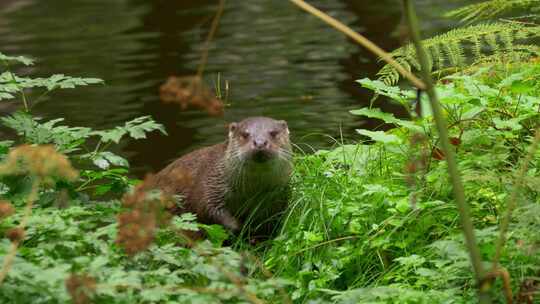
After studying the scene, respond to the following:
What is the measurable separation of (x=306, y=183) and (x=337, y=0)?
10.5 metres

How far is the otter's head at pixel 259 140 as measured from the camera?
235 inches

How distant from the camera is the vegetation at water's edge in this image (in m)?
3.27

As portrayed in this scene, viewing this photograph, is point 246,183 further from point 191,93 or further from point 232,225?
point 191,93

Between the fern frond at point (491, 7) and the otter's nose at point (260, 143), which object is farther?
the otter's nose at point (260, 143)

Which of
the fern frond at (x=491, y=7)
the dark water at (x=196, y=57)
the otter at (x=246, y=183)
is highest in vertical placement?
A: the fern frond at (x=491, y=7)

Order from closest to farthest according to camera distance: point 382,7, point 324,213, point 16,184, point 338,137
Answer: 1. point 16,184
2. point 324,213
3. point 338,137
4. point 382,7

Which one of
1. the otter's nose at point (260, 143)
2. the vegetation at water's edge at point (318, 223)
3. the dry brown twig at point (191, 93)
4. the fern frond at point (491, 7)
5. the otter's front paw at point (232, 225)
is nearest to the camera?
the dry brown twig at point (191, 93)

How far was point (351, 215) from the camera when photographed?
531cm

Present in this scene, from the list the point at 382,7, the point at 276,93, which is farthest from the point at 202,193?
the point at 382,7

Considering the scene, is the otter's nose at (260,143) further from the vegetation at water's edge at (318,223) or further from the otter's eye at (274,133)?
the vegetation at water's edge at (318,223)

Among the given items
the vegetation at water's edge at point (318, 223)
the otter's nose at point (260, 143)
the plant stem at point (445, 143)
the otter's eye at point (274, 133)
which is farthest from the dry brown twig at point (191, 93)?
the otter's eye at point (274, 133)

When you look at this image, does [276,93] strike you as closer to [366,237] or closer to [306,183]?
[306,183]

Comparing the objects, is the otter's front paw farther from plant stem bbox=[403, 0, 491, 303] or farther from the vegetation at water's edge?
plant stem bbox=[403, 0, 491, 303]

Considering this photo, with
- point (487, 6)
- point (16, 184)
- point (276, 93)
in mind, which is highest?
point (487, 6)
